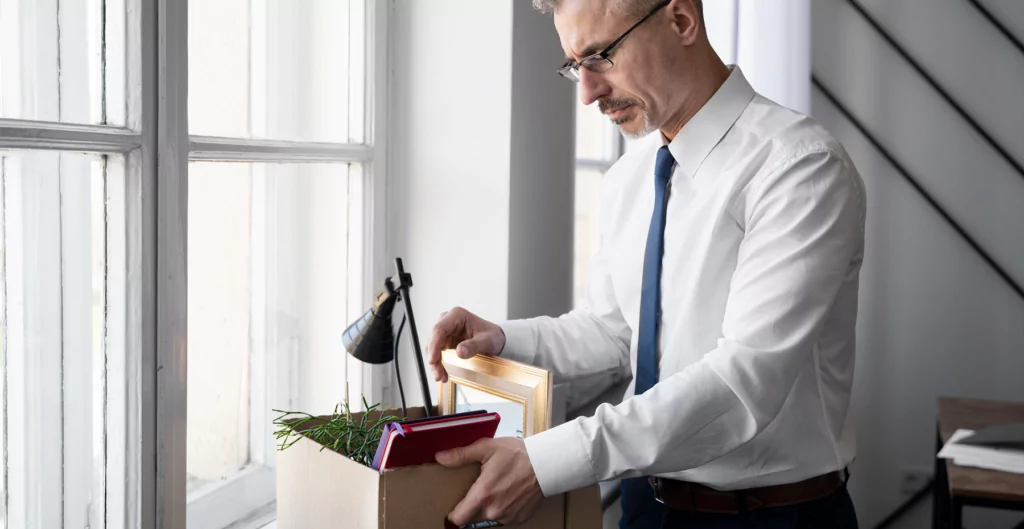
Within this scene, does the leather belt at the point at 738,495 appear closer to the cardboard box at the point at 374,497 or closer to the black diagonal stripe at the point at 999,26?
the cardboard box at the point at 374,497

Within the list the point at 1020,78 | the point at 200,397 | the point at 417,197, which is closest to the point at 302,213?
the point at 417,197

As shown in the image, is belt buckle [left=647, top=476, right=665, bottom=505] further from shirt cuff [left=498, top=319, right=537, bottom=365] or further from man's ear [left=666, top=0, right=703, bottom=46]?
man's ear [left=666, top=0, right=703, bottom=46]

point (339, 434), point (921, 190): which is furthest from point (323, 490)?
point (921, 190)

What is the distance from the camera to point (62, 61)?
3.52 ft

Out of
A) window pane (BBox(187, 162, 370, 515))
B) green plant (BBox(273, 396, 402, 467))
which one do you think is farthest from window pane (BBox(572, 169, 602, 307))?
green plant (BBox(273, 396, 402, 467))

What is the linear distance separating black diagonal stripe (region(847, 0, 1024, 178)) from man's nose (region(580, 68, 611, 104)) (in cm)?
207

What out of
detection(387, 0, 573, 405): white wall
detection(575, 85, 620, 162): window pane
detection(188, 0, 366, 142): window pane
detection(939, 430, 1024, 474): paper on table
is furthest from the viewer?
detection(575, 85, 620, 162): window pane

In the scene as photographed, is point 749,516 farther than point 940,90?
No

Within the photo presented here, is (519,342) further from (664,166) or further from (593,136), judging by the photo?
(593,136)

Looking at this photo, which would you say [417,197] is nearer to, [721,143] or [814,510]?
[721,143]

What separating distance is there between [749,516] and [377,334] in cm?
60

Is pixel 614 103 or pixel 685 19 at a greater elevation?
pixel 685 19

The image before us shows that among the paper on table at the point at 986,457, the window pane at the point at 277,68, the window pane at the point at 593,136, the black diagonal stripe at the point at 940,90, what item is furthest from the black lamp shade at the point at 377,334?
the black diagonal stripe at the point at 940,90

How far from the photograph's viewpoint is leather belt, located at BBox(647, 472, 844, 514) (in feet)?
4.29
